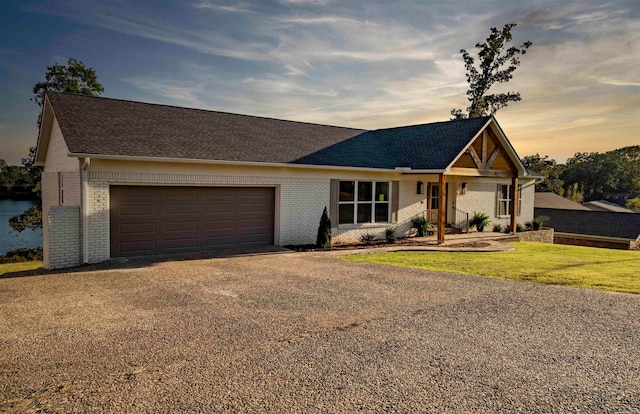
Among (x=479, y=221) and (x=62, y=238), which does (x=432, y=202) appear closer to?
(x=479, y=221)

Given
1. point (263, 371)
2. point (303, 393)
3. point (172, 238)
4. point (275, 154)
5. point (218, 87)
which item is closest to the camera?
point (303, 393)

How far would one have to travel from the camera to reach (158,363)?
4.58 meters

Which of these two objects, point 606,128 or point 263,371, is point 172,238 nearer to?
point 263,371

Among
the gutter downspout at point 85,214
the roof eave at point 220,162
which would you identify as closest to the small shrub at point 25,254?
the gutter downspout at point 85,214

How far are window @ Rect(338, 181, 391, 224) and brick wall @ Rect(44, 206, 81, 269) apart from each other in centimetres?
883

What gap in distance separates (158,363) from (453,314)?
455cm

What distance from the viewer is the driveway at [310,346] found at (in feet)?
12.7

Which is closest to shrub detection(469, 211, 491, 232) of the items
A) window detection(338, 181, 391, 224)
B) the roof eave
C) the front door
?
the front door

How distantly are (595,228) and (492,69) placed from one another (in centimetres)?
1726

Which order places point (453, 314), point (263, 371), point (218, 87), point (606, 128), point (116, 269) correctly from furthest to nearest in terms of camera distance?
point (606, 128) → point (218, 87) → point (116, 269) → point (453, 314) → point (263, 371)

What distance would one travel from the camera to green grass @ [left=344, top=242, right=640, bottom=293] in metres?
9.80

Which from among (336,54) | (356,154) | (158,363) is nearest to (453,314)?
(158,363)

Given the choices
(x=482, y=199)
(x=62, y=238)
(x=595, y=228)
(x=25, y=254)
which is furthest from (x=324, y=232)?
(x=595, y=228)

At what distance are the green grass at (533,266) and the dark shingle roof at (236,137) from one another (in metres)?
4.06
